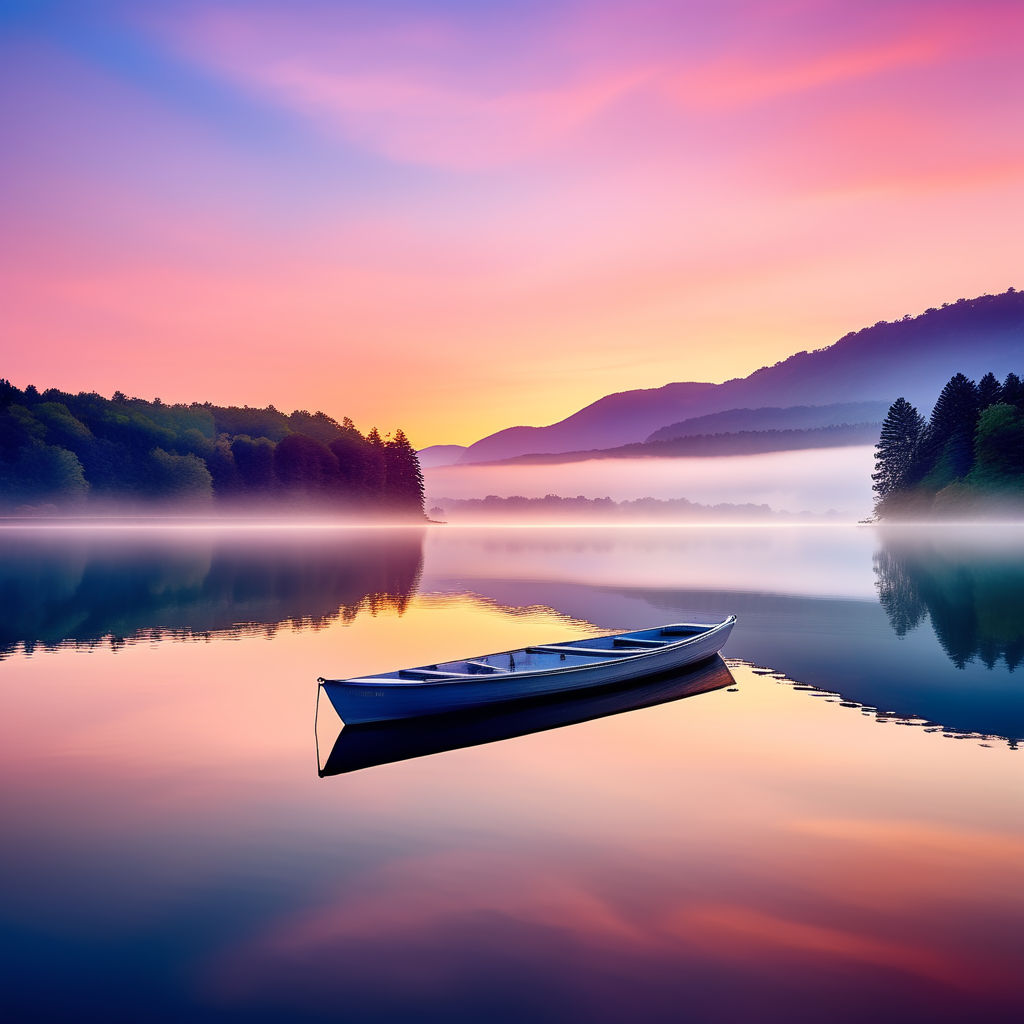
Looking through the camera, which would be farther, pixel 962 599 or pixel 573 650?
pixel 962 599

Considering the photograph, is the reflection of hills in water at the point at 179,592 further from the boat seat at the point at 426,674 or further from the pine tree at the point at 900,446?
the pine tree at the point at 900,446

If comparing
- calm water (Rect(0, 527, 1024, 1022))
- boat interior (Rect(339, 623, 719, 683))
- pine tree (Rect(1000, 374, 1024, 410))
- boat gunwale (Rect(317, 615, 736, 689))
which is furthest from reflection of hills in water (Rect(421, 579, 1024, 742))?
pine tree (Rect(1000, 374, 1024, 410))

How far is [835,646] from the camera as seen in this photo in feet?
122

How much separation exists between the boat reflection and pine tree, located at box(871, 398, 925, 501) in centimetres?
15988

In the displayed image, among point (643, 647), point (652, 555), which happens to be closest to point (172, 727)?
point (643, 647)

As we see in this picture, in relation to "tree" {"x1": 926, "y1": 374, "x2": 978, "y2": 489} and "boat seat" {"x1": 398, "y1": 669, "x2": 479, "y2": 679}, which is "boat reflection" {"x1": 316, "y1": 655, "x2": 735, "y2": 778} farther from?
"tree" {"x1": 926, "y1": 374, "x2": 978, "y2": 489}

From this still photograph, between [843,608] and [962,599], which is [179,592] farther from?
[962,599]

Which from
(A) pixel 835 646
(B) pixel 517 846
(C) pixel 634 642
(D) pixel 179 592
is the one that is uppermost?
(D) pixel 179 592

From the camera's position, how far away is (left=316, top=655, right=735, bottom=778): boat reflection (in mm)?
20812

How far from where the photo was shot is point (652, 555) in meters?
118

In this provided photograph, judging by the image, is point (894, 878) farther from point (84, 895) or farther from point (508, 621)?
point (508, 621)

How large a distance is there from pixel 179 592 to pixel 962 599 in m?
50.4

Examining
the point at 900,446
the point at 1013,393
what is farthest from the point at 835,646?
the point at 900,446

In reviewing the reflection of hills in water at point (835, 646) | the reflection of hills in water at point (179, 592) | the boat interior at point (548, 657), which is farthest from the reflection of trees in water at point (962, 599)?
the reflection of hills in water at point (179, 592)
